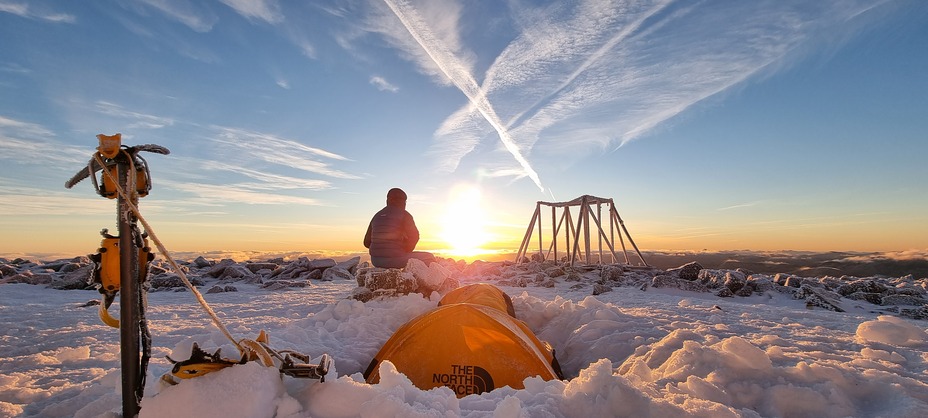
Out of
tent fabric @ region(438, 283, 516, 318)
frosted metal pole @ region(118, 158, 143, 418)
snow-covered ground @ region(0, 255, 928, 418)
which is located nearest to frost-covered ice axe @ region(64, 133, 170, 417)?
frosted metal pole @ region(118, 158, 143, 418)

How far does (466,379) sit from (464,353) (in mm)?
188

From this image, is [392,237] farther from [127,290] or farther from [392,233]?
[127,290]

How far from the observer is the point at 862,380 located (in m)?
2.51

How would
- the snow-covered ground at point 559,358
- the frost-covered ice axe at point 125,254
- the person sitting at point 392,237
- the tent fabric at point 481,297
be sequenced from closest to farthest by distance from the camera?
the frost-covered ice axe at point 125,254 < the snow-covered ground at point 559,358 < the tent fabric at point 481,297 < the person sitting at point 392,237

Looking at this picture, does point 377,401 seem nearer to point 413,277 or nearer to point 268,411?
point 268,411

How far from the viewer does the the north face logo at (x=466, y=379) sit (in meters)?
3.20

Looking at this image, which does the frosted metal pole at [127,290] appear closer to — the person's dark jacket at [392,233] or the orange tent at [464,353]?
the orange tent at [464,353]

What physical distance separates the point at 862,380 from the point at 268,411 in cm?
326

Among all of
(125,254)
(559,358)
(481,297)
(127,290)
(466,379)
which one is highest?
(125,254)

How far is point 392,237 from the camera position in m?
7.77

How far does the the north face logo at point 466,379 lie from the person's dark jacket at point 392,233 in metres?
4.66

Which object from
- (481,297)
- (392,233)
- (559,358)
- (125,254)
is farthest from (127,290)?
(392,233)

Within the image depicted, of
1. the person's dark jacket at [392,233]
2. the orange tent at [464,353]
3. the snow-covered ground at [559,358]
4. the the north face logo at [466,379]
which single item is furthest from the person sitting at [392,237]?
the the north face logo at [466,379]

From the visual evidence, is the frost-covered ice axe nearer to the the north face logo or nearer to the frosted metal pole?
the frosted metal pole
